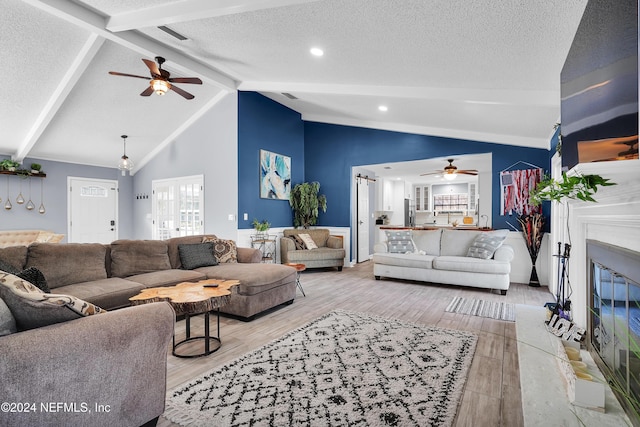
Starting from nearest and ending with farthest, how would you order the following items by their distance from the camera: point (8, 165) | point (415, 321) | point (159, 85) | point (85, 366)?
point (85, 366), point (415, 321), point (159, 85), point (8, 165)

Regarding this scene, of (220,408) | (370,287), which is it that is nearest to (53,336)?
(220,408)

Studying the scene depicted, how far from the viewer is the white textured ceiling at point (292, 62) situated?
2658 mm

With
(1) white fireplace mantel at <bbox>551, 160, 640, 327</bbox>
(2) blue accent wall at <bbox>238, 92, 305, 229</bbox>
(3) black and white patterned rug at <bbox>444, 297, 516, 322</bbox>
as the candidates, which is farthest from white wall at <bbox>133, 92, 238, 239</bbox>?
(1) white fireplace mantel at <bbox>551, 160, 640, 327</bbox>

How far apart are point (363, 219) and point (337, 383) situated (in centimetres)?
570

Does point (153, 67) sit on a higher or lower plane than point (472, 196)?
higher

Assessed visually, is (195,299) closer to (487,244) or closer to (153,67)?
(153,67)

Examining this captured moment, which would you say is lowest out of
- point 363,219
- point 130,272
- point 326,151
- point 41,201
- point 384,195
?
point 130,272

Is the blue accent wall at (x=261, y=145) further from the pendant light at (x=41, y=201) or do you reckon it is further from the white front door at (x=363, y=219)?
the pendant light at (x=41, y=201)

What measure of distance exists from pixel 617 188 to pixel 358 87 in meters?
3.56

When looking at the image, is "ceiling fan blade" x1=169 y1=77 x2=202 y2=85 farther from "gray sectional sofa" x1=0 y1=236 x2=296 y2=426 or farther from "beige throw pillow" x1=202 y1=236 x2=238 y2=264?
"gray sectional sofa" x1=0 y1=236 x2=296 y2=426

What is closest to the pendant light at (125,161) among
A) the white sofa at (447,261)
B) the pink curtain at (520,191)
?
the white sofa at (447,261)

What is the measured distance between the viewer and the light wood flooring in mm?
1986

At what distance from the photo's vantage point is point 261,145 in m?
6.19

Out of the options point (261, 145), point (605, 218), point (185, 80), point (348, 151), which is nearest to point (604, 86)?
point (605, 218)
